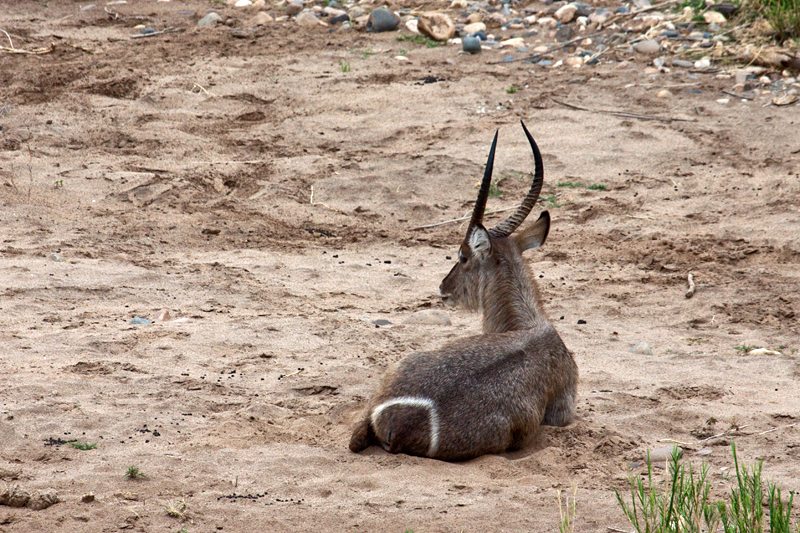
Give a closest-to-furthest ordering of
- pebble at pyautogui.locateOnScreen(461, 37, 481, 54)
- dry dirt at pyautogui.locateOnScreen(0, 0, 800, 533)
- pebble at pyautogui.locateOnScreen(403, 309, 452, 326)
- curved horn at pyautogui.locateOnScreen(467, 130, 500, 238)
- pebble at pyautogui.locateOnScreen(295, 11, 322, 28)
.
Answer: dry dirt at pyautogui.locateOnScreen(0, 0, 800, 533)
curved horn at pyautogui.locateOnScreen(467, 130, 500, 238)
pebble at pyautogui.locateOnScreen(403, 309, 452, 326)
pebble at pyautogui.locateOnScreen(461, 37, 481, 54)
pebble at pyautogui.locateOnScreen(295, 11, 322, 28)

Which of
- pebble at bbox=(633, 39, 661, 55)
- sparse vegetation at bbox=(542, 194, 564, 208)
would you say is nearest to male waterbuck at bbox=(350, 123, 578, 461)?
sparse vegetation at bbox=(542, 194, 564, 208)

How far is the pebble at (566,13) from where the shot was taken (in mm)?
12966

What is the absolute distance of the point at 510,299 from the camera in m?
5.74

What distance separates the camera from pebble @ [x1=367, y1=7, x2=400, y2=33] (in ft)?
43.3

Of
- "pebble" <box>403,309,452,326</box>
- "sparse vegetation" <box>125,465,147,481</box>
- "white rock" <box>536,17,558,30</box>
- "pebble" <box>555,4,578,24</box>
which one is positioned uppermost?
"pebble" <box>555,4,578,24</box>

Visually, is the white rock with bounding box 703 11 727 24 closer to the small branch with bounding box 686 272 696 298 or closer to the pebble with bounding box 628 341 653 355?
the small branch with bounding box 686 272 696 298

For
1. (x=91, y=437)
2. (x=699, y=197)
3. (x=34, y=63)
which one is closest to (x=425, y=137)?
(x=699, y=197)

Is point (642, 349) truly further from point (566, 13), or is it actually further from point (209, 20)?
point (209, 20)

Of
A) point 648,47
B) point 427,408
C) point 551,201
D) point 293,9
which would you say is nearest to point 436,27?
point 293,9

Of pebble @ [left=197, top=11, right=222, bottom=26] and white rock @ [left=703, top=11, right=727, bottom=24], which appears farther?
pebble @ [left=197, top=11, right=222, bottom=26]

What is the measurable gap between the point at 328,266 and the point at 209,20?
7784mm

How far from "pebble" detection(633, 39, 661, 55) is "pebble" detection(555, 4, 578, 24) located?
1.27m

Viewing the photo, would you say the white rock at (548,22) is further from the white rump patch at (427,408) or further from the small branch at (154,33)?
the white rump patch at (427,408)

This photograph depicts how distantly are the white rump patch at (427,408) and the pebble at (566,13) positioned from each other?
32.8 feet
